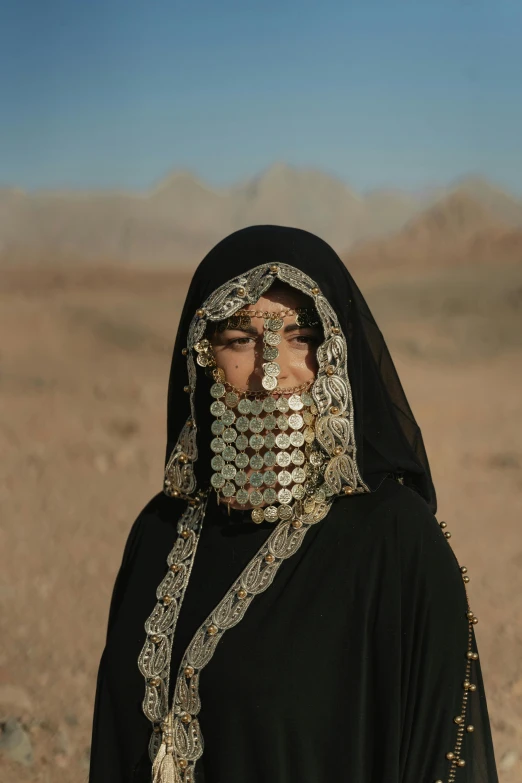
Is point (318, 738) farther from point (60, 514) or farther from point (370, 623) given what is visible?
point (60, 514)

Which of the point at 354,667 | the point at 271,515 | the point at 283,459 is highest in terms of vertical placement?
the point at 283,459

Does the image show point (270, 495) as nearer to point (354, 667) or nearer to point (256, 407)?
point (256, 407)

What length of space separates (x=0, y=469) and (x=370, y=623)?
857 cm

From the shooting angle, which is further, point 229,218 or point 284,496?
point 229,218

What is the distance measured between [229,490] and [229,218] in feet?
47.6

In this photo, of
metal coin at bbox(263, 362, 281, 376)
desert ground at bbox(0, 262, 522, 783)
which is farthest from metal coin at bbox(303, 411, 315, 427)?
desert ground at bbox(0, 262, 522, 783)

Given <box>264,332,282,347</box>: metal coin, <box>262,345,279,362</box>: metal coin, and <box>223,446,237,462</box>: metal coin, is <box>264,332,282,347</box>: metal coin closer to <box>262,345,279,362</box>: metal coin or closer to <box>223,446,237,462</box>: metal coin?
<box>262,345,279,362</box>: metal coin

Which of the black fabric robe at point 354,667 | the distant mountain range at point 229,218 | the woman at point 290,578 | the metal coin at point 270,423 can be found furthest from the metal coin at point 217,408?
the distant mountain range at point 229,218

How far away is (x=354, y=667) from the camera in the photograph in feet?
6.32

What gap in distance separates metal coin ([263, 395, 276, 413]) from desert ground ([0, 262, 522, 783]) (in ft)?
10.1

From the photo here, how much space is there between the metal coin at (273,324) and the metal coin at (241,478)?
1.02 feet

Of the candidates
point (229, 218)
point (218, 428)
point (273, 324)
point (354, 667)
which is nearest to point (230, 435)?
point (218, 428)

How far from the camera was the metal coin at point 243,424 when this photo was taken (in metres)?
2.08

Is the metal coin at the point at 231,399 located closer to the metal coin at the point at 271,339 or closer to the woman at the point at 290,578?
the woman at the point at 290,578
